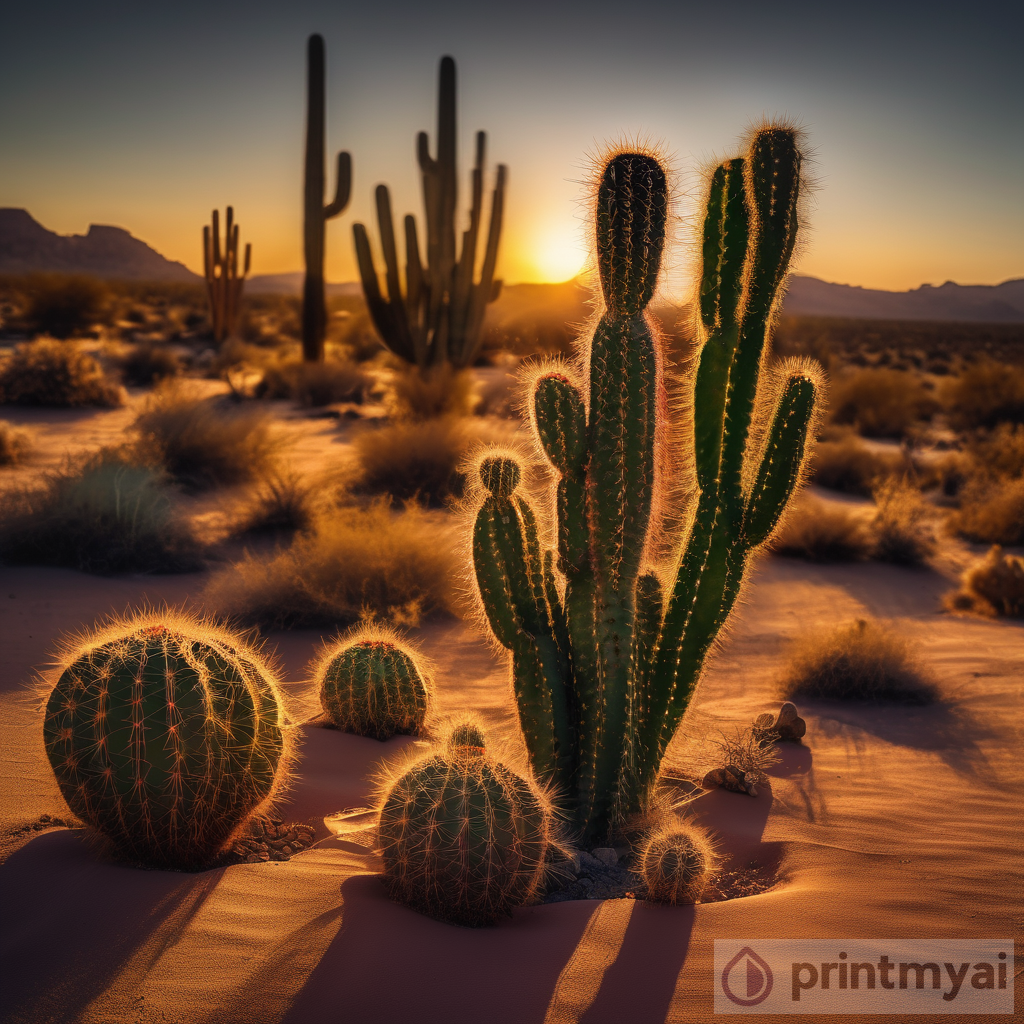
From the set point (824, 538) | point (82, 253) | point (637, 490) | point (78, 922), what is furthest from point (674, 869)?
point (82, 253)

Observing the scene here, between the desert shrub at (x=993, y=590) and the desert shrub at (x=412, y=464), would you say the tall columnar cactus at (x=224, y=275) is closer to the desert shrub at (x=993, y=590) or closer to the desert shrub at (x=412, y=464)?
the desert shrub at (x=412, y=464)

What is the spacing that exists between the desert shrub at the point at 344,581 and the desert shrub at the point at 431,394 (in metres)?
8.36

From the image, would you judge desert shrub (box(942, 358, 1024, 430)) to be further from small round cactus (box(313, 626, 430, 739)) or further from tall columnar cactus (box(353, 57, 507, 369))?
small round cactus (box(313, 626, 430, 739))

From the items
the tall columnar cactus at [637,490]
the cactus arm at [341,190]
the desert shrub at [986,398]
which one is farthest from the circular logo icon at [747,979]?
the desert shrub at [986,398]

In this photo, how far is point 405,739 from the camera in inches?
213

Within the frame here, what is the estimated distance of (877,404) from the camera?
22.0m

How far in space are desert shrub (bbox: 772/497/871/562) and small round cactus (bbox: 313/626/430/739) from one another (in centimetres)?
706

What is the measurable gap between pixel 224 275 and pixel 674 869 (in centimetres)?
2970

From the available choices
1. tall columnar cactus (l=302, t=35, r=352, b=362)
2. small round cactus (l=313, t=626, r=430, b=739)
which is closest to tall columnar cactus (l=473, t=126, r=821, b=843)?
small round cactus (l=313, t=626, r=430, b=739)

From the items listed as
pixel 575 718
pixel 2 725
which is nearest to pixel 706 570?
pixel 575 718

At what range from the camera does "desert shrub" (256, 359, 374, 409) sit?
69.8ft

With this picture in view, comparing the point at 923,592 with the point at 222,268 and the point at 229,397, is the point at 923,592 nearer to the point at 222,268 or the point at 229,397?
the point at 229,397

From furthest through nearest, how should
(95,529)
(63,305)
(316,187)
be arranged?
(63,305) < (316,187) < (95,529)

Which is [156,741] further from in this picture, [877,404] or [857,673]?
[877,404]
